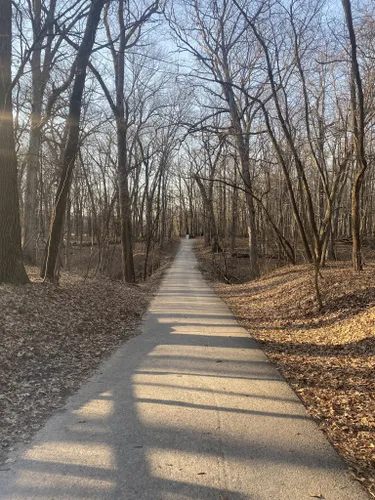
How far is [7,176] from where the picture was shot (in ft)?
31.6

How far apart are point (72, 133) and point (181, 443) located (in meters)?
10.1

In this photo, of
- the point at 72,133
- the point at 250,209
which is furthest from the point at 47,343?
the point at 250,209

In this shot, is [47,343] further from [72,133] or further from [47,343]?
[72,133]

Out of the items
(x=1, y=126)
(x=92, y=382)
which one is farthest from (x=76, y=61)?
(x=92, y=382)

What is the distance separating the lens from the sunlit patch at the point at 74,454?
11.6ft

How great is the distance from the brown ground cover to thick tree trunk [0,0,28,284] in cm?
560

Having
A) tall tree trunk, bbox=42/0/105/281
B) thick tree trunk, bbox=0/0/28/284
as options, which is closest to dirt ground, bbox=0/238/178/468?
thick tree trunk, bbox=0/0/28/284

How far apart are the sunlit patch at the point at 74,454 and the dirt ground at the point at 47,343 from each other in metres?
0.27

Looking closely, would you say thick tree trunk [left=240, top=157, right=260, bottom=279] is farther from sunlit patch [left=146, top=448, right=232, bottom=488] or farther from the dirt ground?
sunlit patch [left=146, top=448, right=232, bottom=488]

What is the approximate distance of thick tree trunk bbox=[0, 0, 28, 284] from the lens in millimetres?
9422

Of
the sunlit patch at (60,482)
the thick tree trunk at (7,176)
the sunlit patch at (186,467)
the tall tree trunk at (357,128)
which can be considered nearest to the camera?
the sunlit patch at (60,482)

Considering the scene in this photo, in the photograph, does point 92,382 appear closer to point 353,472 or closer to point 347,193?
point 353,472

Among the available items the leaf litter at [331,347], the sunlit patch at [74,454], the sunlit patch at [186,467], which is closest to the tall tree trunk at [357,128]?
the leaf litter at [331,347]

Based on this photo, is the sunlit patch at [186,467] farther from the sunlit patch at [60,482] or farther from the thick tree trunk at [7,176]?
the thick tree trunk at [7,176]
